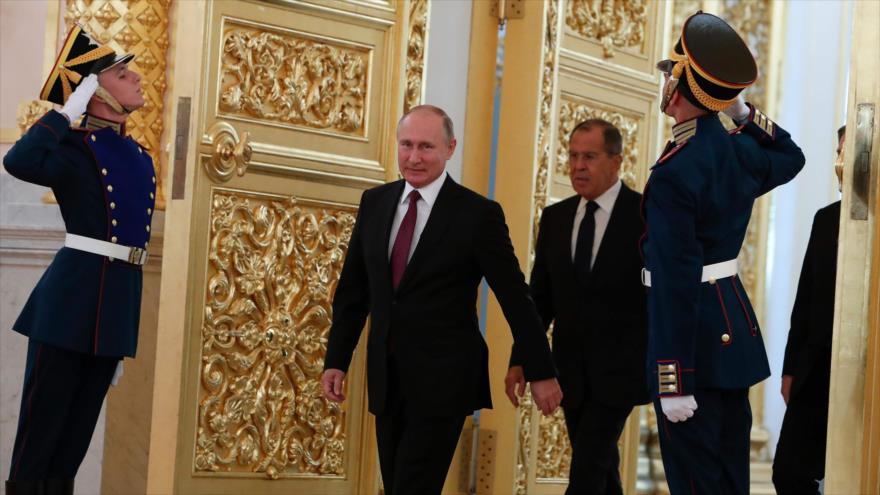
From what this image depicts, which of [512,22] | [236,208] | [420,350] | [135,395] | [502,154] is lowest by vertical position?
[135,395]

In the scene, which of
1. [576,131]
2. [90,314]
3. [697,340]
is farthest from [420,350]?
[576,131]

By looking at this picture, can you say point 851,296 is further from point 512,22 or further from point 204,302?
point 512,22

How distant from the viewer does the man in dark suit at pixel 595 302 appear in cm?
436

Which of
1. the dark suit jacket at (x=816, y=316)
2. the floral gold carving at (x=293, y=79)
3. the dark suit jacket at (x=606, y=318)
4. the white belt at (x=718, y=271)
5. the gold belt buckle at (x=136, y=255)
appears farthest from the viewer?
the dark suit jacket at (x=606, y=318)

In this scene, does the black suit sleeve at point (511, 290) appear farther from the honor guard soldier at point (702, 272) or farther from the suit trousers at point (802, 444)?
the suit trousers at point (802, 444)

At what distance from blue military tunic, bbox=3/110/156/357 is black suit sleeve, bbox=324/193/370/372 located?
631mm

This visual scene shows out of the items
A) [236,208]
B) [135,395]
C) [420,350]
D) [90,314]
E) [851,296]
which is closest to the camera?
[851,296]

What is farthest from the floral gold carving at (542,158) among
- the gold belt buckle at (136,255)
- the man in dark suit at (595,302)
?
the gold belt buckle at (136,255)

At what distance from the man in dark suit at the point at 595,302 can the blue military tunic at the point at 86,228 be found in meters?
1.29

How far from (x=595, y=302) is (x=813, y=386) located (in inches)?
29.9

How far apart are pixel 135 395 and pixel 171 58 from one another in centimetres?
131

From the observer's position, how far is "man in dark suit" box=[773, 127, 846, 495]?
4.25 metres

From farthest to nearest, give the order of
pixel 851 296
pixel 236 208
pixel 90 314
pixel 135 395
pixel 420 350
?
pixel 135 395 < pixel 236 208 < pixel 90 314 < pixel 420 350 < pixel 851 296

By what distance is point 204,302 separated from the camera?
402 cm
